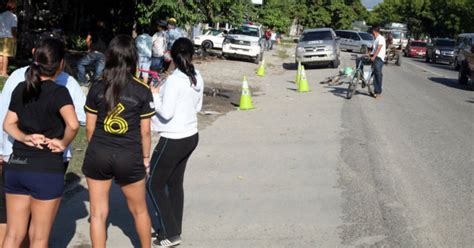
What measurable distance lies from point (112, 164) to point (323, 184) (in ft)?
12.3

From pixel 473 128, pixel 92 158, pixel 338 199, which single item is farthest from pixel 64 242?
pixel 473 128

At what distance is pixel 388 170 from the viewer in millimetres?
8109

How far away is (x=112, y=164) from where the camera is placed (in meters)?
4.20

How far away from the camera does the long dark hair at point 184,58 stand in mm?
4969

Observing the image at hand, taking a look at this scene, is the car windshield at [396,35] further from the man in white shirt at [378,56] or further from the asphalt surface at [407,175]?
the asphalt surface at [407,175]

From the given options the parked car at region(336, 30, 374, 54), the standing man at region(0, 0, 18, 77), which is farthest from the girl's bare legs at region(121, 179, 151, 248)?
the parked car at region(336, 30, 374, 54)

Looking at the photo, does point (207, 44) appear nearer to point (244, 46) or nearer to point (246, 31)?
point (246, 31)

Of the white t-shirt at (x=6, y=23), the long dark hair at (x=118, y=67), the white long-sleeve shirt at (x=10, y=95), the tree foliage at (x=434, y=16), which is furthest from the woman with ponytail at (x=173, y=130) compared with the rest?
the tree foliage at (x=434, y=16)

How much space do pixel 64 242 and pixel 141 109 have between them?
5.43 feet

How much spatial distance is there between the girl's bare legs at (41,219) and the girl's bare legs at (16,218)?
0.21ft

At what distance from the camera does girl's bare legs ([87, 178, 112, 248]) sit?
14.2 feet

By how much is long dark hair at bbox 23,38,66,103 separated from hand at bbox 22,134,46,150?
0.24 metres

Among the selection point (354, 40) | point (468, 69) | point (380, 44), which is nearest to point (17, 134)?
point (380, 44)

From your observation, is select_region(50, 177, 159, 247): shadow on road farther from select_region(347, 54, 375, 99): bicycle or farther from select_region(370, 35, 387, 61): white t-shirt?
select_region(370, 35, 387, 61): white t-shirt
